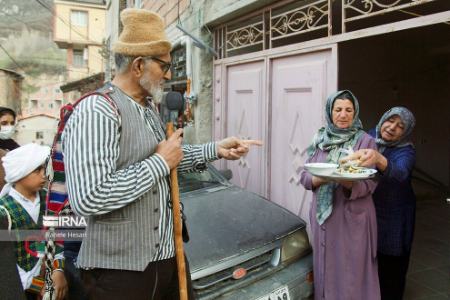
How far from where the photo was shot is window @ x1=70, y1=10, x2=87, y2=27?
32312 millimetres

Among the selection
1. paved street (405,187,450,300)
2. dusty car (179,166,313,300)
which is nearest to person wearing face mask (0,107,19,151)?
dusty car (179,166,313,300)

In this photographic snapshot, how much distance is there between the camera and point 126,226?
1.50 metres

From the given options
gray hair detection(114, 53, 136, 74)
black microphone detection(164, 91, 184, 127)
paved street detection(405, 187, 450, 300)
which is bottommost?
paved street detection(405, 187, 450, 300)

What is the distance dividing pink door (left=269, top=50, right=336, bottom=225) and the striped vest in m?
2.53

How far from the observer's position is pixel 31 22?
49.9 m

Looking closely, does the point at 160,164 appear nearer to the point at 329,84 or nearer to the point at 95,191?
the point at 95,191

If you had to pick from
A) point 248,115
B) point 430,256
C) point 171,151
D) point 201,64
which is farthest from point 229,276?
point 201,64

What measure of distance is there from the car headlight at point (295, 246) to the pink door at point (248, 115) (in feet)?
5.47

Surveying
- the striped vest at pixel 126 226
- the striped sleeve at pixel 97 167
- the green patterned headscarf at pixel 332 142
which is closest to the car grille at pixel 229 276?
the green patterned headscarf at pixel 332 142

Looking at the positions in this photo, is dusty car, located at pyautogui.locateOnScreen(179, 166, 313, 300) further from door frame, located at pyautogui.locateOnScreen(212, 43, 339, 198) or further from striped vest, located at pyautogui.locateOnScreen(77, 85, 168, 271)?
door frame, located at pyautogui.locateOnScreen(212, 43, 339, 198)

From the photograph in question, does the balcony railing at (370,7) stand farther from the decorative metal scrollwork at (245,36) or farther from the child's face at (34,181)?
the child's face at (34,181)

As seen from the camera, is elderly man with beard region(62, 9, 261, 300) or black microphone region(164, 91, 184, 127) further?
black microphone region(164, 91, 184, 127)

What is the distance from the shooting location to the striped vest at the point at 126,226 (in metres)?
1.49

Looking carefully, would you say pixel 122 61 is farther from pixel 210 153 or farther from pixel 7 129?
pixel 7 129
